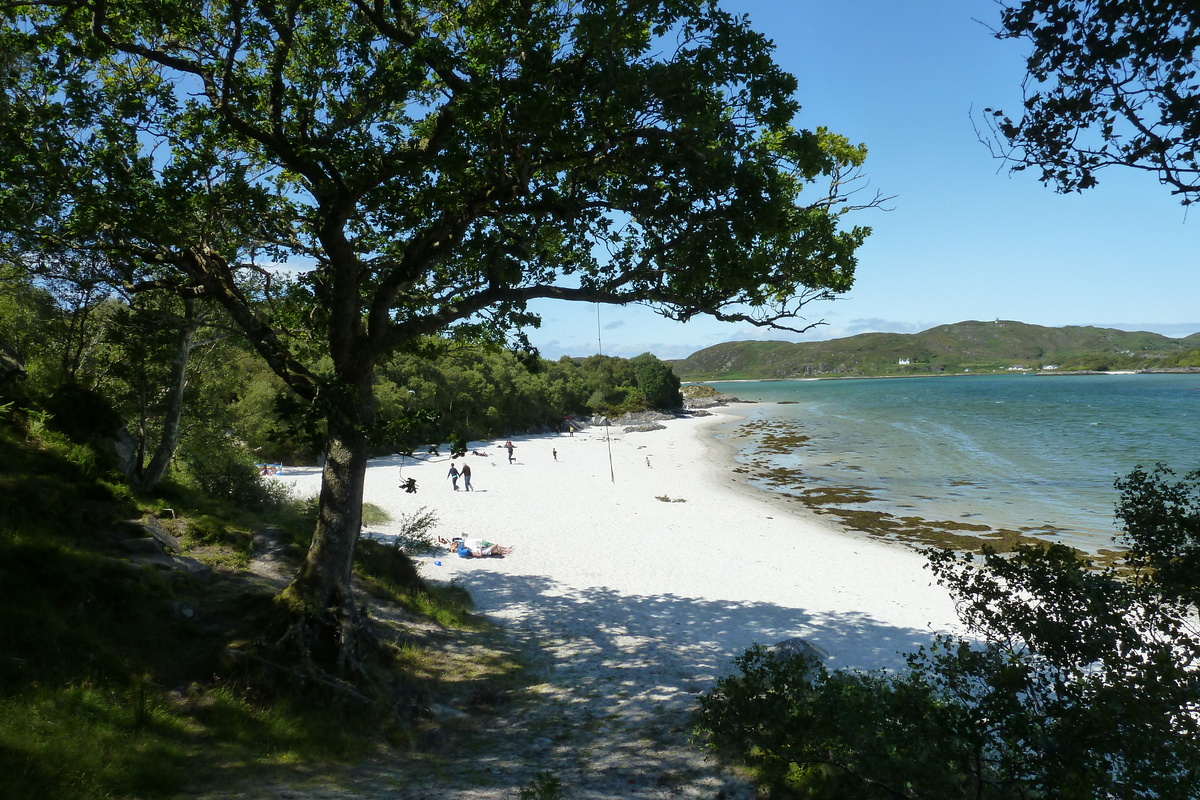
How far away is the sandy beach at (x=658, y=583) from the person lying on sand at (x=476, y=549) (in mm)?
314

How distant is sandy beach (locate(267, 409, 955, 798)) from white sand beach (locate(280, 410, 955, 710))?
0.18 ft

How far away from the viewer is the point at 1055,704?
388 cm

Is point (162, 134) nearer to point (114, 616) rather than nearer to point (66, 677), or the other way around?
point (114, 616)

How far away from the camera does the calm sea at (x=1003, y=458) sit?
24.7 m

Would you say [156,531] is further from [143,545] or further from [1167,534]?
[1167,534]

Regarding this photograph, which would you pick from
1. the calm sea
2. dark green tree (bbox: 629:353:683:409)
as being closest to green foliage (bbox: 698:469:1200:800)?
the calm sea

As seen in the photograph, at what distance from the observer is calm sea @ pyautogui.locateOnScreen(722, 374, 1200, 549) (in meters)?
24.7

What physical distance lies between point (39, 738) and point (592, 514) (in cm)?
2039

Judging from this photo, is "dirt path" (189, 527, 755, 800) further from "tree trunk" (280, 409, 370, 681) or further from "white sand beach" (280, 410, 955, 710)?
"tree trunk" (280, 409, 370, 681)

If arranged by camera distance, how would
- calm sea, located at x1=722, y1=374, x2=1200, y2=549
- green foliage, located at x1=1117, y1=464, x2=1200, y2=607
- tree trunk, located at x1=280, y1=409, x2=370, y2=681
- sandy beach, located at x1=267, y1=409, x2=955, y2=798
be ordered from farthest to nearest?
calm sea, located at x1=722, y1=374, x2=1200, y2=549, sandy beach, located at x1=267, y1=409, x2=955, y2=798, tree trunk, located at x1=280, y1=409, x2=370, y2=681, green foliage, located at x1=1117, y1=464, x2=1200, y2=607

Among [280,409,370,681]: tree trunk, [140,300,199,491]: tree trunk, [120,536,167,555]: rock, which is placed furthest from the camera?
[140,300,199,491]: tree trunk

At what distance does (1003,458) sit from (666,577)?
112 ft

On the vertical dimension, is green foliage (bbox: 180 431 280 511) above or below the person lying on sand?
above

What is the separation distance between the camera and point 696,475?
36.6 m
